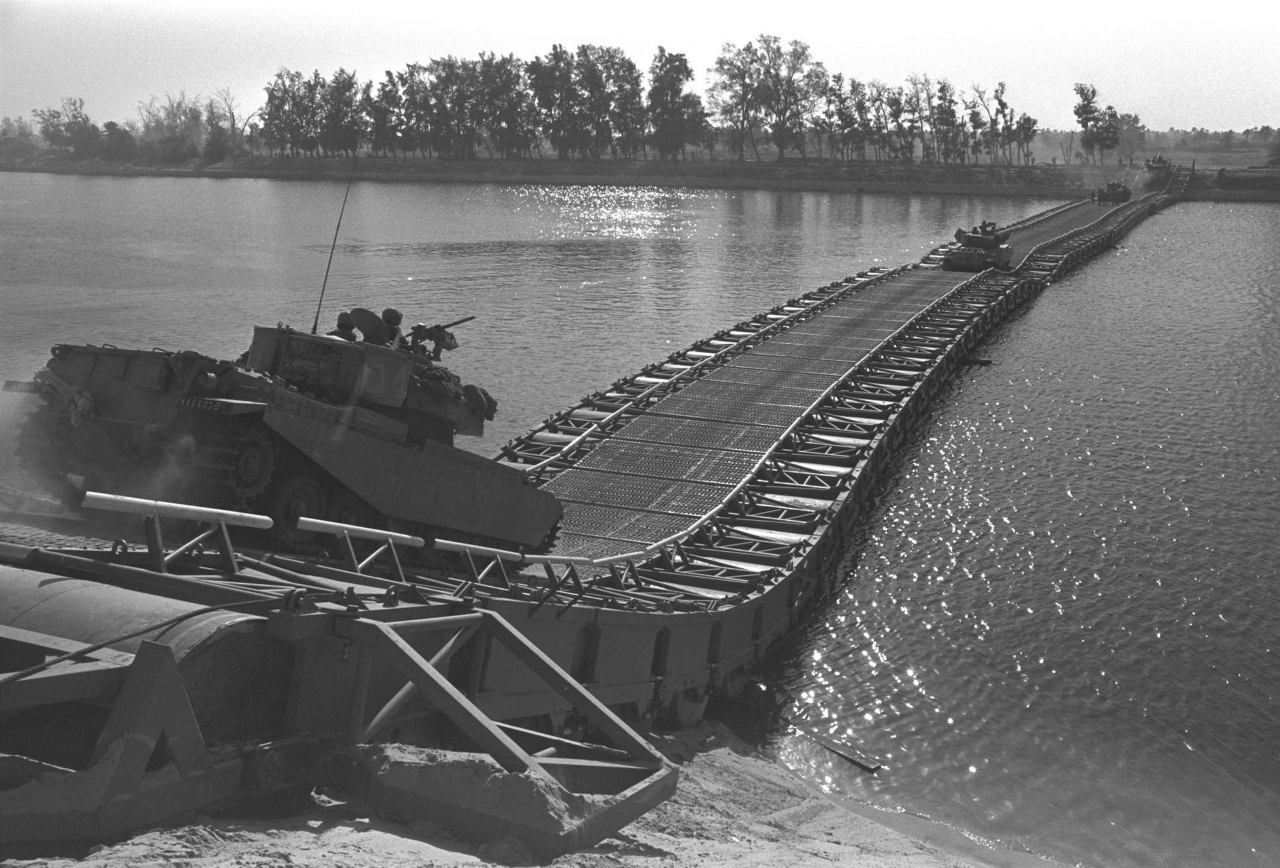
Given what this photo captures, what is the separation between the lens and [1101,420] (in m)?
37.8

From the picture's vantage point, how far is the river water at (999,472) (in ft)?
60.1

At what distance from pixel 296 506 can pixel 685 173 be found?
14796 cm

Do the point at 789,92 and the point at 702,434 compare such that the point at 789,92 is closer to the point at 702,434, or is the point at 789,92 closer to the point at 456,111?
the point at 456,111

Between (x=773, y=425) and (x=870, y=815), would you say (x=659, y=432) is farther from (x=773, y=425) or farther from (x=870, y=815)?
(x=870, y=815)

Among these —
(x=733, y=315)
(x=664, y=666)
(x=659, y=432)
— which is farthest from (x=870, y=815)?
(x=733, y=315)

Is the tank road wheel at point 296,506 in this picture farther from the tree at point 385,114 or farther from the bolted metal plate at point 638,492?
the tree at point 385,114

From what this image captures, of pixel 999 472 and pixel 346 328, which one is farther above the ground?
pixel 346 328

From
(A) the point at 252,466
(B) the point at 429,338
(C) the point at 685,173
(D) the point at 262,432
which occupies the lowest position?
(A) the point at 252,466

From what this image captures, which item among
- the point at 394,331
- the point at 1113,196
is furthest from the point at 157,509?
the point at 1113,196

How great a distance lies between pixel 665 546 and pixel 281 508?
711cm

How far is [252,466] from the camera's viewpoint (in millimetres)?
16656

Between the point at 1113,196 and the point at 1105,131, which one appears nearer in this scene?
the point at 1113,196

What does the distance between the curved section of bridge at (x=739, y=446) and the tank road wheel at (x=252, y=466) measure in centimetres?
419

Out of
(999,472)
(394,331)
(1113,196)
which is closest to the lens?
(394,331)
